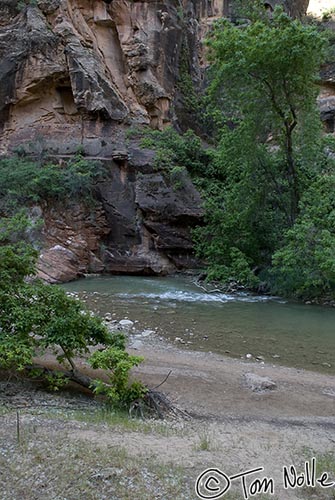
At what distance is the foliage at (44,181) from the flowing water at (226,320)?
626 centimetres

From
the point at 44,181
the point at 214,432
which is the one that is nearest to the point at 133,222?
the point at 44,181

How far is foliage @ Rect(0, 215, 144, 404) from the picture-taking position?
541 centimetres

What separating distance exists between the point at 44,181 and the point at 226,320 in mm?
Result: 13473

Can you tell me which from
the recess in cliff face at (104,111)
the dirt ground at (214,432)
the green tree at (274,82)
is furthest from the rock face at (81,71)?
the dirt ground at (214,432)

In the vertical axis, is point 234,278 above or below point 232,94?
below

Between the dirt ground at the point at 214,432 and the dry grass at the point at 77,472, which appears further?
the dirt ground at the point at 214,432

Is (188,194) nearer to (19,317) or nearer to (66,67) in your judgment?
(66,67)

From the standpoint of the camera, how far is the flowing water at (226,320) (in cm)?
872

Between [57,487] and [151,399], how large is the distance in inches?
91.9

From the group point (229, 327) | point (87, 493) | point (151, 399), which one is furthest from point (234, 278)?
point (87, 493)

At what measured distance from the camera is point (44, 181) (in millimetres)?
20484

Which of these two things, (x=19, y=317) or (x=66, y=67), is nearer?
(x=19, y=317)

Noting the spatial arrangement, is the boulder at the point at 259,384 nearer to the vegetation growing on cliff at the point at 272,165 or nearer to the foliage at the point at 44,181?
the vegetation growing on cliff at the point at 272,165

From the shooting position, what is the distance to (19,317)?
580 centimetres
